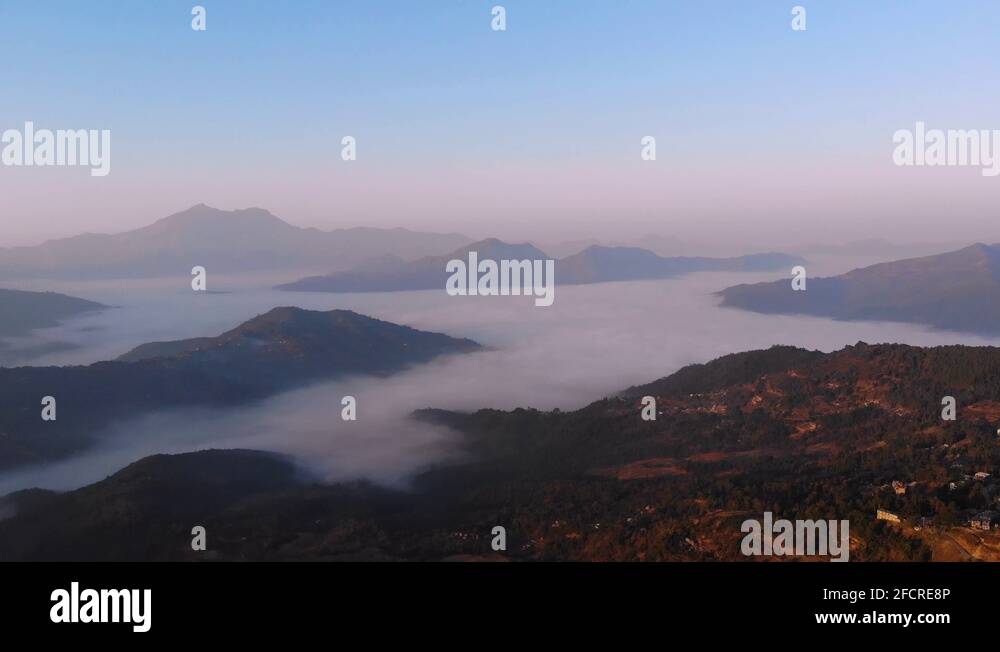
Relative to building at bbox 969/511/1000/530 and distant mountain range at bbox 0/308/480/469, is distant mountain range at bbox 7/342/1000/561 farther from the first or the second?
distant mountain range at bbox 0/308/480/469

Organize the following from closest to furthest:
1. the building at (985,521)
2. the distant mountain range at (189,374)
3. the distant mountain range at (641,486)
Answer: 1. the building at (985,521)
2. the distant mountain range at (641,486)
3. the distant mountain range at (189,374)

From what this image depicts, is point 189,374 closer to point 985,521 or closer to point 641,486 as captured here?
point 641,486

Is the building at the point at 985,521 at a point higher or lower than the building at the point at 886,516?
higher

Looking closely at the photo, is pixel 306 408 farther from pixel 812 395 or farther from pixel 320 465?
pixel 812 395

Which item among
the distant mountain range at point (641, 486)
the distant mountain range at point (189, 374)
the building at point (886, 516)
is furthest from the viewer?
the distant mountain range at point (189, 374)

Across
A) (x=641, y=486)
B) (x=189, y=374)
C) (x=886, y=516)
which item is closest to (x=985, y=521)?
(x=886, y=516)

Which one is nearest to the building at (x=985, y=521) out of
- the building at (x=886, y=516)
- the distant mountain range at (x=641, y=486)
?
the distant mountain range at (x=641, y=486)

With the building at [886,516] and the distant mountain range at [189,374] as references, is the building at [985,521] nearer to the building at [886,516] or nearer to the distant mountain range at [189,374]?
the building at [886,516]
